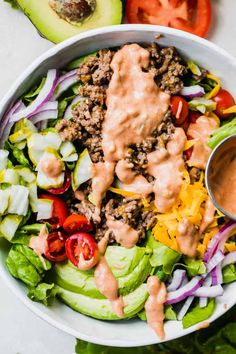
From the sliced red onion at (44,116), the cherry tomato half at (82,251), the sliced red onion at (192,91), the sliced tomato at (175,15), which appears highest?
the sliced tomato at (175,15)

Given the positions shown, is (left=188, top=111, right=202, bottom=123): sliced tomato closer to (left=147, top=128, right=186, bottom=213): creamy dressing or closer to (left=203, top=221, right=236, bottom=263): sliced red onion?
(left=147, top=128, right=186, bottom=213): creamy dressing

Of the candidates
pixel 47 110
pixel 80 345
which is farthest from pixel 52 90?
pixel 80 345

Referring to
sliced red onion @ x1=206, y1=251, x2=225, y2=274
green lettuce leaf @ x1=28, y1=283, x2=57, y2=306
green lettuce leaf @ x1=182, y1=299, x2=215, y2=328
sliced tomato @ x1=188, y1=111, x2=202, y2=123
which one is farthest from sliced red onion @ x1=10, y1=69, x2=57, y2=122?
green lettuce leaf @ x1=182, y1=299, x2=215, y2=328

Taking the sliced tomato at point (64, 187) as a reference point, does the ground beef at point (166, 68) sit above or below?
above

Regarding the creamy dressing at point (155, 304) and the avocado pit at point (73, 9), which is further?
the avocado pit at point (73, 9)

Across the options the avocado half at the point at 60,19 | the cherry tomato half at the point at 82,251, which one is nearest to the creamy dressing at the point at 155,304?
the cherry tomato half at the point at 82,251

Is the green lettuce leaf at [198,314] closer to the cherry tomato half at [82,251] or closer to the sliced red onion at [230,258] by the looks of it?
the sliced red onion at [230,258]

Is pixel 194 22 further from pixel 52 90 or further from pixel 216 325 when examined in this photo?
pixel 216 325

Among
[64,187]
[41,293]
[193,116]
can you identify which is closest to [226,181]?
[193,116]

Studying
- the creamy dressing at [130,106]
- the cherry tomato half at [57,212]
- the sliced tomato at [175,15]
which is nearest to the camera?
the creamy dressing at [130,106]
